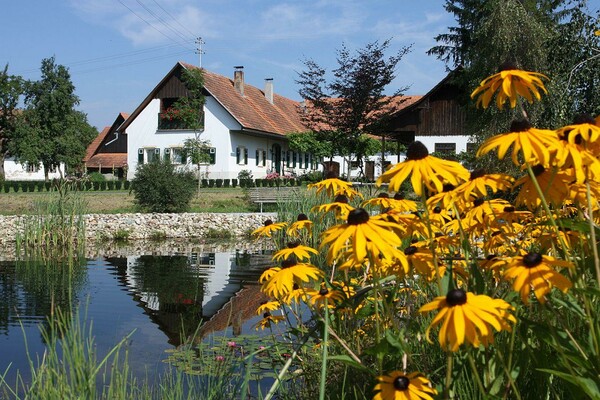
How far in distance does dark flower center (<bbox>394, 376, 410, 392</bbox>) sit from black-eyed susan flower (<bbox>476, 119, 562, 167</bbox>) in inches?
21.9

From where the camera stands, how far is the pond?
5.86 meters

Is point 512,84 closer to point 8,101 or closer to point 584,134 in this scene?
point 584,134

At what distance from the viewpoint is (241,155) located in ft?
123

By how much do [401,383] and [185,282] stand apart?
26.3 ft

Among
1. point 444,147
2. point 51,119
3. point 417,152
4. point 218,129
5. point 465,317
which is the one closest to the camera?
point 465,317

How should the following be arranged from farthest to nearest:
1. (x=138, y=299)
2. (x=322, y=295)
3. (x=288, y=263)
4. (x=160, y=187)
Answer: (x=160, y=187), (x=138, y=299), (x=322, y=295), (x=288, y=263)

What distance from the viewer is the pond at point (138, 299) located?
5.86 metres

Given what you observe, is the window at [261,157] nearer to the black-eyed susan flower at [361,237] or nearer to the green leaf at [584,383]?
the black-eyed susan flower at [361,237]

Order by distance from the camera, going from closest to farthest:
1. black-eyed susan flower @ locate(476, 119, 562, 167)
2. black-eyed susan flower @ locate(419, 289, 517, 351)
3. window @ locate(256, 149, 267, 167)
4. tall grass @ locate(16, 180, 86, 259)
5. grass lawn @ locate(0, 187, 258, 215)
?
black-eyed susan flower @ locate(419, 289, 517, 351) → black-eyed susan flower @ locate(476, 119, 562, 167) → tall grass @ locate(16, 180, 86, 259) → grass lawn @ locate(0, 187, 258, 215) → window @ locate(256, 149, 267, 167)

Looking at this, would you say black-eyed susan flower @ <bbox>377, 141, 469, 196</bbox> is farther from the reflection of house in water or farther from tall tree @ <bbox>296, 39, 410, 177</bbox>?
tall tree @ <bbox>296, 39, 410, 177</bbox>

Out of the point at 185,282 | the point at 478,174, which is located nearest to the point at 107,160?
the point at 185,282

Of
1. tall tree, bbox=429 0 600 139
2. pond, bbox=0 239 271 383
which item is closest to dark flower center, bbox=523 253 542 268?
pond, bbox=0 239 271 383

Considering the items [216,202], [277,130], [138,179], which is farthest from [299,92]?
[277,130]

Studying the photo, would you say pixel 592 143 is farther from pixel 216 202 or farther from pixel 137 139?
pixel 137 139
